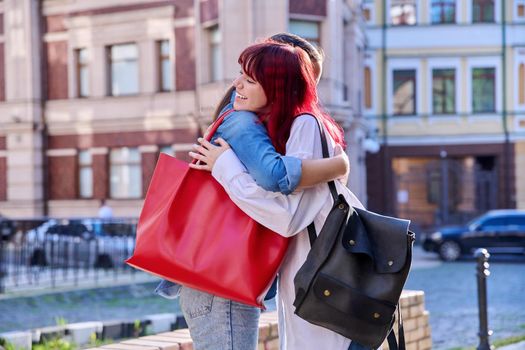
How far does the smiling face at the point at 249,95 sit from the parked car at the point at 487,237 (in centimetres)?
1971

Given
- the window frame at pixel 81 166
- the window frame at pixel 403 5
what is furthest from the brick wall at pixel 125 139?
the window frame at pixel 403 5

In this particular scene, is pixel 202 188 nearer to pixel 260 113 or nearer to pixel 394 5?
pixel 260 113

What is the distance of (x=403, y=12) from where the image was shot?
32719 mm

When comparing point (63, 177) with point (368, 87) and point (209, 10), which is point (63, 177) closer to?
point (209, 10)

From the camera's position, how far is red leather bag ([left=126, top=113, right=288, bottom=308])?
8.80 feet

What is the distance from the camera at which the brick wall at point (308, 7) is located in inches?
872

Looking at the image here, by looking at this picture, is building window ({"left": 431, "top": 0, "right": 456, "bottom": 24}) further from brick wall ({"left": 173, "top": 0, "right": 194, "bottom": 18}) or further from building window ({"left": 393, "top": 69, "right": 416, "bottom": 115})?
brick wall ({"left": 173, "top": 0, "right": 194, "bottom": 18})

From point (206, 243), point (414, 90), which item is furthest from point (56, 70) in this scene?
point (206, 243)

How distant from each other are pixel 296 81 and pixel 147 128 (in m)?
23.6

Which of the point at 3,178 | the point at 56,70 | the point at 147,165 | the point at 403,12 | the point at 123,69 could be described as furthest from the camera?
the point at 403,12

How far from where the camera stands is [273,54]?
2744 mm

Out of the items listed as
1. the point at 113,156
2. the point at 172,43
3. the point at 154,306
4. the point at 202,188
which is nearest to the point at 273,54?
the point at 202,188

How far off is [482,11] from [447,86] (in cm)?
339

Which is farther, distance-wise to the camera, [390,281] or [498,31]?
[498,31]
